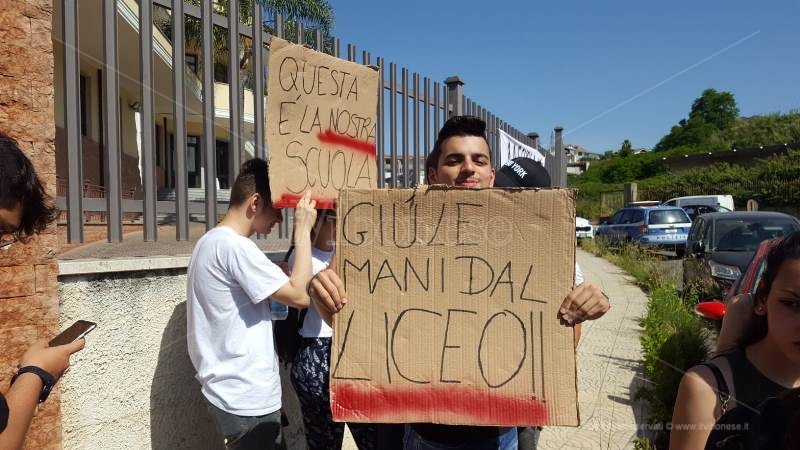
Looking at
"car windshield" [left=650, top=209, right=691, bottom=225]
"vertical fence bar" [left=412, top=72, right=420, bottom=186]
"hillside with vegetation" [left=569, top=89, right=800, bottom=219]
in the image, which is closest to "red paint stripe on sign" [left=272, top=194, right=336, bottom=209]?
"vertical fence bar" [left=412, top=72, right=420, bottom=186]

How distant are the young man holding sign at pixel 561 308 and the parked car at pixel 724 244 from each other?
18.5 ft

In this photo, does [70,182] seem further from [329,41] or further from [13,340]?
[329,41]

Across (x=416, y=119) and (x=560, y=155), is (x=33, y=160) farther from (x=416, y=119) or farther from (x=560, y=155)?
(x=560, y=155)

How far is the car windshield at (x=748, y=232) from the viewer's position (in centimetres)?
729

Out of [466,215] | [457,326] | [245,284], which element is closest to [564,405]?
[457,326]

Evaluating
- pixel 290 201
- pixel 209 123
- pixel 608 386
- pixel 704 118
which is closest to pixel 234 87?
pixel 209 123

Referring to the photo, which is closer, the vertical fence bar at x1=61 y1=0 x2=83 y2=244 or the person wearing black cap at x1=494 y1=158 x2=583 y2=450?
the vertical fence bar at x1=61 y1=0 x2=83 y2=244

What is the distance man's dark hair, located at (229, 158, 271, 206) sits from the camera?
2348 millimetres

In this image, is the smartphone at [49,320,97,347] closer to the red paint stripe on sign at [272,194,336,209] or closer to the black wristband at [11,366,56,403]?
the black wristband at [11,366,56,403]

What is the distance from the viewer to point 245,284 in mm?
2135

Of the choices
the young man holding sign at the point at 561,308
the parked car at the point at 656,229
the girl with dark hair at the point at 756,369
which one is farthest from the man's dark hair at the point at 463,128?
the parked car at the point at 656,229

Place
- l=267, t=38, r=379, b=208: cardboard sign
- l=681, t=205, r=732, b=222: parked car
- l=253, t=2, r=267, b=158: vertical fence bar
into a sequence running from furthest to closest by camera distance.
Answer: l=681, t=205, r=732, b=222: parked car → l=253, t=2, r=267, b=158: vertical fence bar → l=267, t=38, r=379, b=208: cardboard sign

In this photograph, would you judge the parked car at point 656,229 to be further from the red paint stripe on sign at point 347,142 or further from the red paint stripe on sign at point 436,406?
the red paint stripe on sign at point 436,406

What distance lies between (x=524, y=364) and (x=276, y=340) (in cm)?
148
